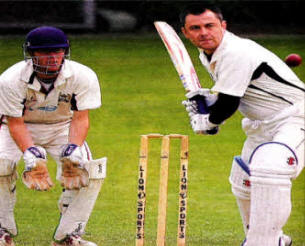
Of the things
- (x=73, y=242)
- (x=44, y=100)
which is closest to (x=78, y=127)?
(x=44, y=100)

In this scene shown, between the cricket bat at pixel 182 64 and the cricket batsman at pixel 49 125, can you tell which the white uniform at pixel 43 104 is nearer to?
the cricket batsman at pixel 49 125

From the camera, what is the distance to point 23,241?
674 cm

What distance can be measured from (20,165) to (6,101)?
3747 millimetres

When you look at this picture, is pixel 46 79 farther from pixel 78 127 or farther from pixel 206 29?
pixel 206 29

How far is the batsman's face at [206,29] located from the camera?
5.37m

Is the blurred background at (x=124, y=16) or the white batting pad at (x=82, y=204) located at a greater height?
the blurred background at (x=124, y=16)

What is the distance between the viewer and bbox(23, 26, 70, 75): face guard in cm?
575

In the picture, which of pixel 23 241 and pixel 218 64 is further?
pixel 23 241

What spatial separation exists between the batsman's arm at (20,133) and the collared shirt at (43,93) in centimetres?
→ 5

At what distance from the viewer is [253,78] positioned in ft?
17.5

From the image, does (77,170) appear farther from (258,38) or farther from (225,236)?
(258,38)

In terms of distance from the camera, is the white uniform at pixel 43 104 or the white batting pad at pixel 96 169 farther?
the white batting pad at pixel 96 169

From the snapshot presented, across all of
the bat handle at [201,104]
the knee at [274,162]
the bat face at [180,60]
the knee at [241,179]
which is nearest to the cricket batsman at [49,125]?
the bat face at [180,60]

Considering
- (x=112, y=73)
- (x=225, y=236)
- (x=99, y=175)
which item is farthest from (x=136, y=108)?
(x=99, y=175)
